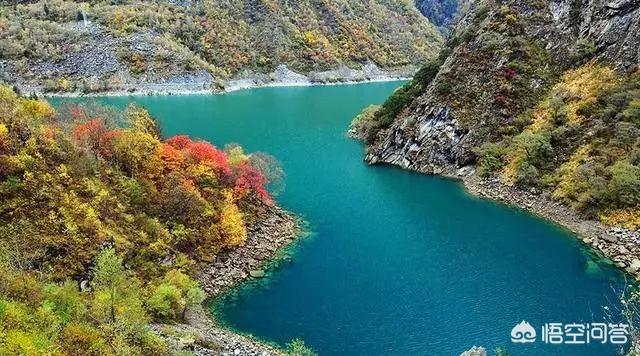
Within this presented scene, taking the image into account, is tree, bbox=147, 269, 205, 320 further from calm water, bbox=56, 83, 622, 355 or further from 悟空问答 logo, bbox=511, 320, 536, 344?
悟空问答 logo, bbox=511, 320, 536, 344

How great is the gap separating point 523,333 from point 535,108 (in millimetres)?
41013

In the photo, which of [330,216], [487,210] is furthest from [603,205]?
[330,216]

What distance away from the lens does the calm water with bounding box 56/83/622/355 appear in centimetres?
3422

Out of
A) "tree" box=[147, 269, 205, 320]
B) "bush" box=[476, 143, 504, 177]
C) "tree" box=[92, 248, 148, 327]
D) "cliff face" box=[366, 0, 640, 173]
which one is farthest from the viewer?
"cliff face" box=[366, 0, 640, 173]

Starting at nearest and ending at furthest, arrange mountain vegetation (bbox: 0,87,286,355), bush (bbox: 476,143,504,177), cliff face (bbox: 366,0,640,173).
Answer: mountain vegetation (bbox: 0,87,286,355) → bush (bbox: 476,143,504,177) → cliff face (bbox: 366,0,640,173)

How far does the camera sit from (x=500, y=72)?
235 ft

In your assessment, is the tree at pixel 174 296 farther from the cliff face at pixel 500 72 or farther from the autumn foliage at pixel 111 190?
the cliff face at pixel 500 72

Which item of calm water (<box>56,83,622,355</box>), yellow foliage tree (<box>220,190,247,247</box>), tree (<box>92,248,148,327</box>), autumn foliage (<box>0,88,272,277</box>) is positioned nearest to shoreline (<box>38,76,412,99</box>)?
calm water (<box>56,83,622,355</box>)

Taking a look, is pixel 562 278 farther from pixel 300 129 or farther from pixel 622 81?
pixel 300 129

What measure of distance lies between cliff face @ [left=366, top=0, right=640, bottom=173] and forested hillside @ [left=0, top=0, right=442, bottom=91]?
99.7 m

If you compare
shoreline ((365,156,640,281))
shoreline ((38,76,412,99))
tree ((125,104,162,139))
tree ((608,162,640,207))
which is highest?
tree ((608,162,640,207))

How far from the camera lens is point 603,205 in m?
50.5

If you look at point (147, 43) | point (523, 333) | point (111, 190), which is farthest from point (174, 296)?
point (147, 43)

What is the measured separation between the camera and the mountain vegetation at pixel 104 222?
25.1m
